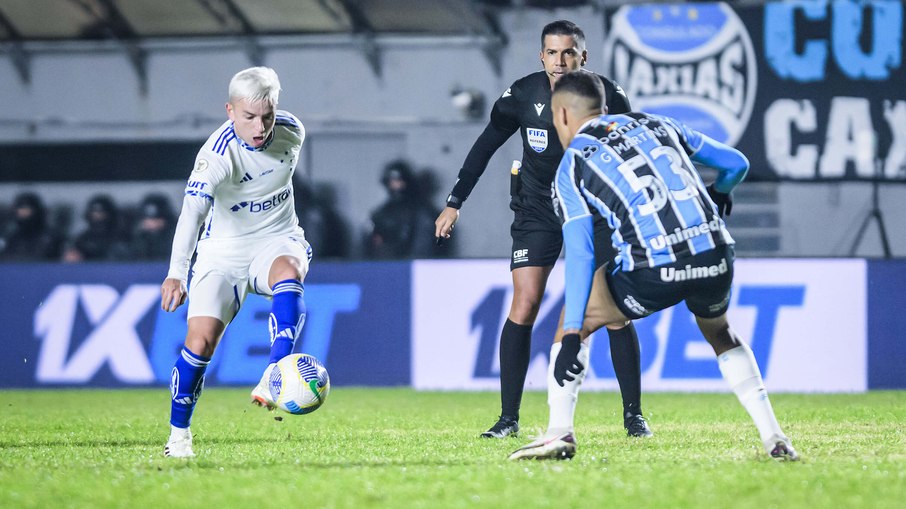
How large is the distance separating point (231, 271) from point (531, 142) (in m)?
1.72

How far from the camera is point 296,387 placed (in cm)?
577

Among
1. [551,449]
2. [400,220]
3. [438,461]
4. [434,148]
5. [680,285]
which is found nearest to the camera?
[680,285]

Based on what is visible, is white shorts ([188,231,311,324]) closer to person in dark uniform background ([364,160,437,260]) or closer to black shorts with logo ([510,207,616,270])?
black shorts with logo ([510,207,616,270])

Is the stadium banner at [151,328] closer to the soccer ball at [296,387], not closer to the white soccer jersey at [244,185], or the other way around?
the white soccer jersey at [244,185]

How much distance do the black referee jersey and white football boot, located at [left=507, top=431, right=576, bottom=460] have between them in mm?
1675

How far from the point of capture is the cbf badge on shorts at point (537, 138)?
6871mm

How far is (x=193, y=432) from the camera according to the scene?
24.1 ft

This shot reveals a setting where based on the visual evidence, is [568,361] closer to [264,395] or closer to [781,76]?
[264,395]

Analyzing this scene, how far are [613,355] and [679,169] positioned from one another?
1911mm

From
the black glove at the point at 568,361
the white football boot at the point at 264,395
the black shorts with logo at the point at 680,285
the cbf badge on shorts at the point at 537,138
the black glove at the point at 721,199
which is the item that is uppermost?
the cbf badge on shorts at the point at 537,138

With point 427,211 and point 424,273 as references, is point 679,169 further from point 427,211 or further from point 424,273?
point 427,211

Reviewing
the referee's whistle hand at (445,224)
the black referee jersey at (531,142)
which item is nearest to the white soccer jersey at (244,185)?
the referee's whistle hand at (445,224)

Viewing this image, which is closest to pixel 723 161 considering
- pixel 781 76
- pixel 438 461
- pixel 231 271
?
pixel 438 461

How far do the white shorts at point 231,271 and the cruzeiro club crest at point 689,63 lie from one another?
756 cm
